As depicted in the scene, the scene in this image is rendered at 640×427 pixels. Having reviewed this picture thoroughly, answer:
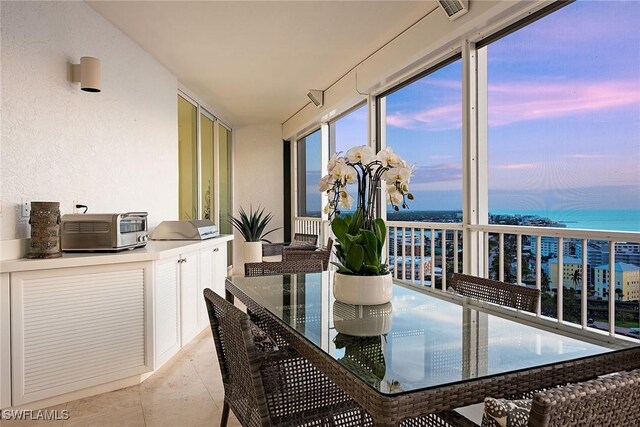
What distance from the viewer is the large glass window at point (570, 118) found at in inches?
85.0

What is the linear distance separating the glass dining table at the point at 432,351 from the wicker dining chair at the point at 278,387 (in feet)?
0.48

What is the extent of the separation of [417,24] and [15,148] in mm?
2886

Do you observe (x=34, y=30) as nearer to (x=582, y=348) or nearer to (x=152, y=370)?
(x=152, y=370)

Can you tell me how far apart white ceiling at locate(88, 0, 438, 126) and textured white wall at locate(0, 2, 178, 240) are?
0.92ft

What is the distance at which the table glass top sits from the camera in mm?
1106

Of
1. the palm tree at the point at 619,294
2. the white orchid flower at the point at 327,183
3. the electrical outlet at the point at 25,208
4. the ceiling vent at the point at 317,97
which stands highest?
the ceiling vent at the point at 317,97

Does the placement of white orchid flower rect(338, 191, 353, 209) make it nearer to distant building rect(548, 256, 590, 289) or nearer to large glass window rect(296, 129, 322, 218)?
distant building rect(548, 256, 590, 289)

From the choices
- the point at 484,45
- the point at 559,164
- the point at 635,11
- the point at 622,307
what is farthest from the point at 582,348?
the point at 484,45

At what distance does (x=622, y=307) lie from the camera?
2.17m

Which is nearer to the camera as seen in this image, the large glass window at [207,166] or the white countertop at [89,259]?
the white countertop at [89,259]

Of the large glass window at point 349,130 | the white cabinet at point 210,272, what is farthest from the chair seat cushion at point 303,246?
the white cabinet at point 210,272

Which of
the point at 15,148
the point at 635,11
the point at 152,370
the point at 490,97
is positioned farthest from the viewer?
the point at 490,97

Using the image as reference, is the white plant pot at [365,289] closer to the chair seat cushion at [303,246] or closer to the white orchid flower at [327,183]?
the white orchid flower at [327,183]

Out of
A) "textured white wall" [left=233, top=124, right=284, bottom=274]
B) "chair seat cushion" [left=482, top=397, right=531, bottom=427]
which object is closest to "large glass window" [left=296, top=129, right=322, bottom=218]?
"textured white wall" [left=233, top=124, right=284, bottom=274]
